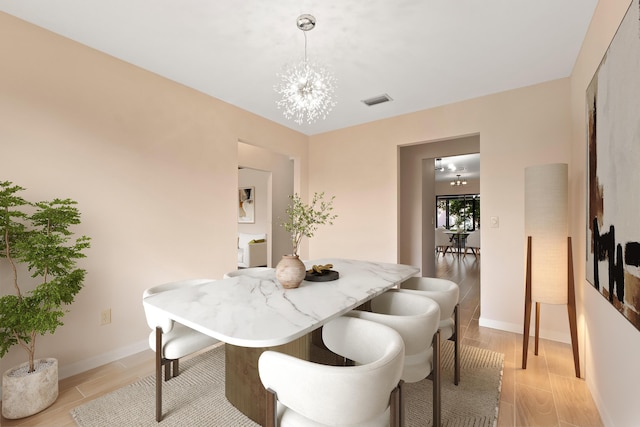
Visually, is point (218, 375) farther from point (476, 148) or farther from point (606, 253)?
point (476, 148)

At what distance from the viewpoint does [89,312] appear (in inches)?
93.0

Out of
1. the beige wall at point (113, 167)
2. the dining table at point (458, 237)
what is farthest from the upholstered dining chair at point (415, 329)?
the dining table at point (458, 237)

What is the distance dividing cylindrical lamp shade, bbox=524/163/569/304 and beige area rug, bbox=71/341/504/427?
786 mm

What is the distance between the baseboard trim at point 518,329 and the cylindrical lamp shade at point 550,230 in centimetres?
82

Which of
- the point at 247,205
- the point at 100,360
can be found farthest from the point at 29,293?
the point at 247,205

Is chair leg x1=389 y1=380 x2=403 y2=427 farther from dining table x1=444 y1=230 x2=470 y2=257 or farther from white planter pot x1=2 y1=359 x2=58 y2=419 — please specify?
dining table x1=444 y1=230 x2=470 y2=257

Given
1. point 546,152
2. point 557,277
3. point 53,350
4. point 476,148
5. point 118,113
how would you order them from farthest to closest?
point 476,148 → point 546,152 → point 118,113 → point 557,277 → point 53,350

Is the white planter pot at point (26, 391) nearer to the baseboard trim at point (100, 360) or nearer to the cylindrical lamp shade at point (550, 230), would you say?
the baseboard trim at point (100, 360)

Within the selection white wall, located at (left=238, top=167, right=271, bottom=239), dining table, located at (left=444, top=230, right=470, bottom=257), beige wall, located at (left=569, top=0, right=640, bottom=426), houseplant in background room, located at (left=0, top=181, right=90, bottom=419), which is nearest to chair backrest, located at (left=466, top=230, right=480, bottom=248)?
dining table, located at (left=444, top=230, right=470, bottom=257)

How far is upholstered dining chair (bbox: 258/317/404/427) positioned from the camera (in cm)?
88

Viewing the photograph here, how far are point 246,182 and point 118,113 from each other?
189 inches

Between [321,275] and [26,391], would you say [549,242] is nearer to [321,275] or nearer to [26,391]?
[321,275]

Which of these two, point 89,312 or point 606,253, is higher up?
point 606,253

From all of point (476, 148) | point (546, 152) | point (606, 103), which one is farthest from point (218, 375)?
point (476, 148)
